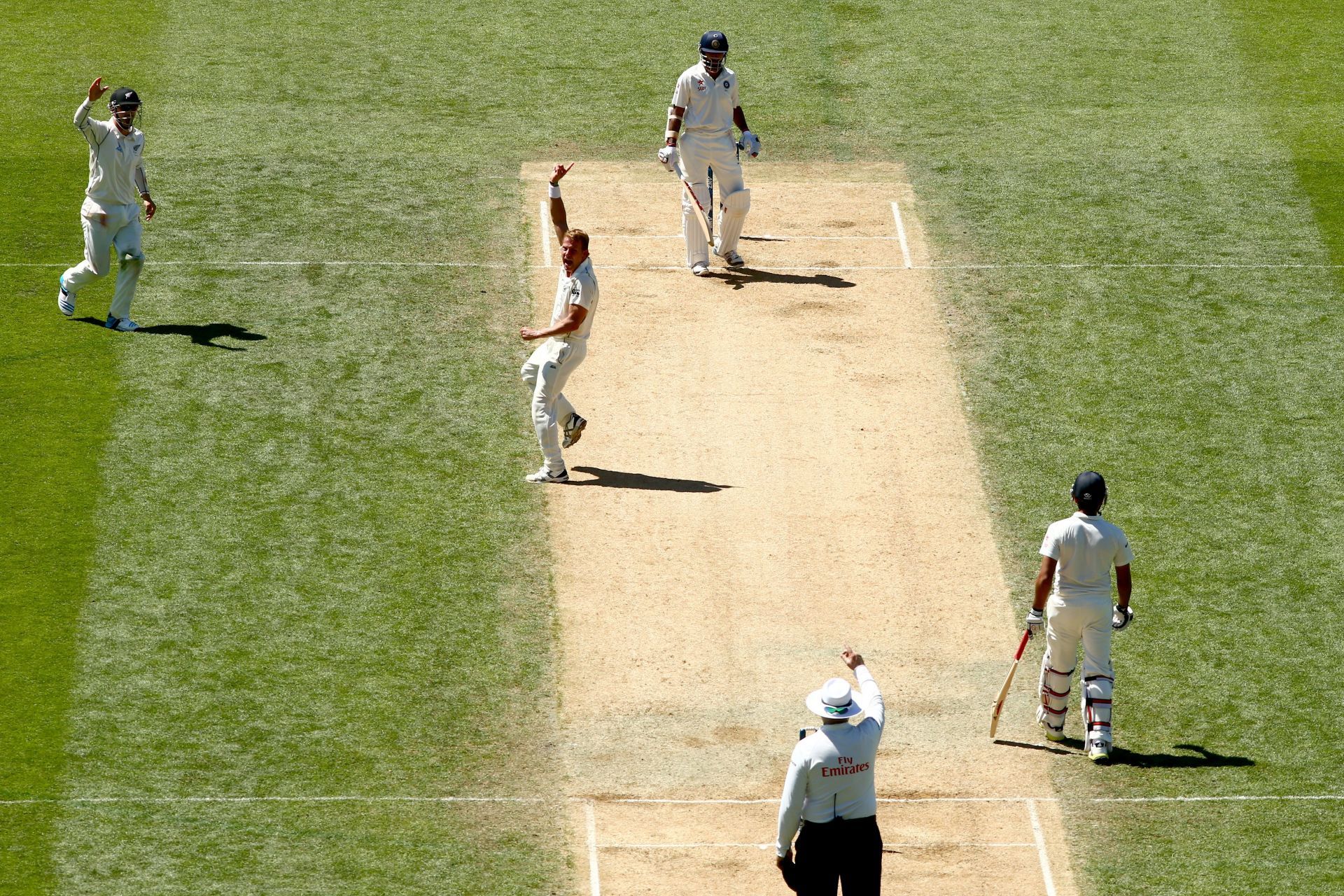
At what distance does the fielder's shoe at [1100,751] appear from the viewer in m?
14.4

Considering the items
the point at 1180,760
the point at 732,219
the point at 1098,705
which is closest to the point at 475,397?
the point at 732,219

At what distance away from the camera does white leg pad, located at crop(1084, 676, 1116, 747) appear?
A: 14320mm

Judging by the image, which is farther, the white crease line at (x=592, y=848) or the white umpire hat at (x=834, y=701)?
the white crease line at (x=592, y=848)

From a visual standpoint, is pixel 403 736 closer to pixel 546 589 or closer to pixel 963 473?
pixel 546 589

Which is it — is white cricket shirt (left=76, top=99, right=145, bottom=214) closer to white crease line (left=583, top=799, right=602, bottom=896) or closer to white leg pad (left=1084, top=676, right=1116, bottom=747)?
white crease line (left=583, top=799, right=602, bottom=896)

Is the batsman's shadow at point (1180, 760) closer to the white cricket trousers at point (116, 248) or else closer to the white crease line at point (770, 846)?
the white crease line at point (770, 846)

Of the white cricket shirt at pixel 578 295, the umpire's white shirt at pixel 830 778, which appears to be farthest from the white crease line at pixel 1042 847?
the white cricket shirt at pixel 578 295

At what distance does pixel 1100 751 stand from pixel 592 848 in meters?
3.64

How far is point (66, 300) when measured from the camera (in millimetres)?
20156

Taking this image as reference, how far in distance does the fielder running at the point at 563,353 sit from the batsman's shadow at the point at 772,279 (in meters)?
4.03

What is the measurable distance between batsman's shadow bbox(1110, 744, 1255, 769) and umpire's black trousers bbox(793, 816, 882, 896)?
3153mm

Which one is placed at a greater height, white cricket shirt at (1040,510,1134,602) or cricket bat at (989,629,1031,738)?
white cricket shirt at (1040,510,1134,602)

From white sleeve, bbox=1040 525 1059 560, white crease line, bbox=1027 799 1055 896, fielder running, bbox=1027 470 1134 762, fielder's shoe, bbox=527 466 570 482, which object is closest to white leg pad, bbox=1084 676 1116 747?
fielder running, bbox=1027 470 1134 762

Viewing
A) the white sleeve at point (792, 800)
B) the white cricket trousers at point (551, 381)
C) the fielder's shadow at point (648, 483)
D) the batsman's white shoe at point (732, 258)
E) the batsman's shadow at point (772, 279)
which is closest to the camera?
the white sleeve at point (792, 800)
